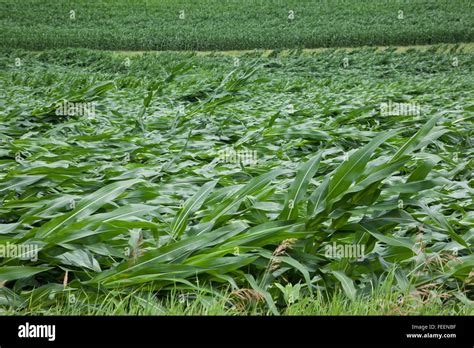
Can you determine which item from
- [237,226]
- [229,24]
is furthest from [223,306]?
[229,24]

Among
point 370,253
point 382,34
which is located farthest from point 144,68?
point 370,253

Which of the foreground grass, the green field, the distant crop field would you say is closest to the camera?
the foreground grass

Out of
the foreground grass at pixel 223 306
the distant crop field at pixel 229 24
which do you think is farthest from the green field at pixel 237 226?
the distant crop field at pixel 229 24

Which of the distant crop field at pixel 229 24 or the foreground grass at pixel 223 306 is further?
the distant crop field at pixel 229 24

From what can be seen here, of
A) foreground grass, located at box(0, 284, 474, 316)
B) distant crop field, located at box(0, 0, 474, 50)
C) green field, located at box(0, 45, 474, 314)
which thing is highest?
distant crop field, located at box(0, 0, 474, 50)

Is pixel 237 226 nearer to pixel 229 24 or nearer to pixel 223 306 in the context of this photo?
pixel 223 306

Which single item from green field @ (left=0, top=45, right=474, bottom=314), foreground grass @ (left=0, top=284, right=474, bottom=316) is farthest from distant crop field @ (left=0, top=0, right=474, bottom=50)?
foreground grass @ (left=0, top=284, right=474, bottom=316)

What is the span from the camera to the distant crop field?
56.2 ft

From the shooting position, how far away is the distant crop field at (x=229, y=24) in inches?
674

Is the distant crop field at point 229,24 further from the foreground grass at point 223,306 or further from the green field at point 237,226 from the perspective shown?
the foreground grass at point 223,306

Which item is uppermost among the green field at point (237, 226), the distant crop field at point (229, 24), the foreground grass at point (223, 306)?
the distant crop field at point (229, 24)

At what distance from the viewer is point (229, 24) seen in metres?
19.4

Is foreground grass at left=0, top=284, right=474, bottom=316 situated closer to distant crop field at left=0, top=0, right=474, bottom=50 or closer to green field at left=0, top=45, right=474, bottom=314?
green field at left=0, top=45, right=474, bottom=314

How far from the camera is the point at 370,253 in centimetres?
174
